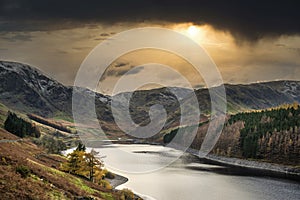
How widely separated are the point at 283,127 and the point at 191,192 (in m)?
95.5

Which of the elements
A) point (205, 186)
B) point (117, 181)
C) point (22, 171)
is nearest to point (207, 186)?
point (205, 186)

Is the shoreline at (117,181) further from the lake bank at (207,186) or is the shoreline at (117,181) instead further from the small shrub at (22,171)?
the small shrub at (22,171)

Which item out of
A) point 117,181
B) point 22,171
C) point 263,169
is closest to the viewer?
point 22,171

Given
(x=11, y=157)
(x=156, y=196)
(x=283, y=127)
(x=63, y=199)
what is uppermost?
(x=283, y=127)

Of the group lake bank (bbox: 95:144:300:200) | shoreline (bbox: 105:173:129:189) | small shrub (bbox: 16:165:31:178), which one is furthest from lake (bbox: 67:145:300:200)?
small shrub (bbox: 16:165:31:178)

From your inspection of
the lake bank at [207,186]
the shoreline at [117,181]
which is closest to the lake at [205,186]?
the lake bank at [207,186]

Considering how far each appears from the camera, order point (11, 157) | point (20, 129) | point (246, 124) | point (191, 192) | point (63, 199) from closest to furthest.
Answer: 1. point (63, 199)
2. point (11, 157)
3. point (191, 192)
4. point (20, 129)
5. point (246, 124)

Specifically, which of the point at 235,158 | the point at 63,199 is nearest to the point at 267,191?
the point at 63,199

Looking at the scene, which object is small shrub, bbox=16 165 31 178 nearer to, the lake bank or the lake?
the lake bank

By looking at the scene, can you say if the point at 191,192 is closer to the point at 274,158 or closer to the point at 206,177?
the point at 206,177

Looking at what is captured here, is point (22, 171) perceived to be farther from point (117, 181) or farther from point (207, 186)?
point (207, 186)

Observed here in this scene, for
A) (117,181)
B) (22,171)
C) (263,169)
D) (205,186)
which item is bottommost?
(117,181)

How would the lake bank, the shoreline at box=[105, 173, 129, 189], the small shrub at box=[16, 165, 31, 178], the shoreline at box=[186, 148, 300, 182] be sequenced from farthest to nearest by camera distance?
the shoreline at box=[186, 148, 300, 182] → the shoreline at box=[105, 173, 129, 189] → the lake bank → the small shrub at box=[16, 165, 31, 178]

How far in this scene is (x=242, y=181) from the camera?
338ft
